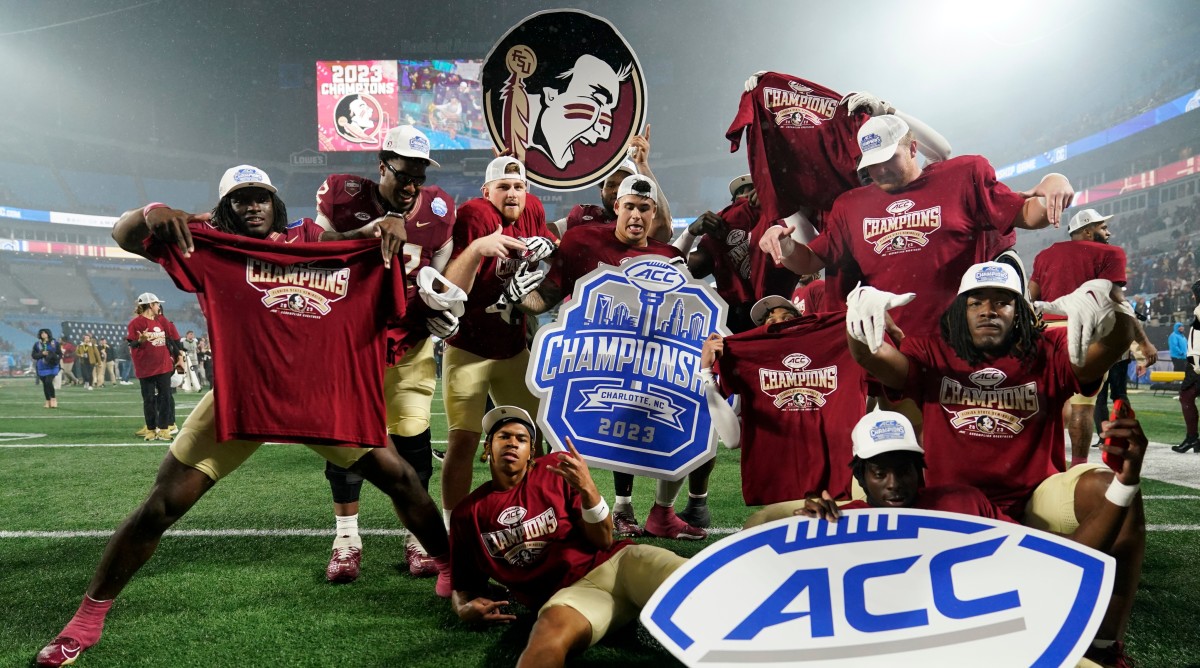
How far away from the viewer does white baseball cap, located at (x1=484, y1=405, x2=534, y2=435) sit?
2762 mm

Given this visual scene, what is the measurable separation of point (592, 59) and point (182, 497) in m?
2.68

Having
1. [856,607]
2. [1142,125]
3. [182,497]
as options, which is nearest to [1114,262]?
[856,607]

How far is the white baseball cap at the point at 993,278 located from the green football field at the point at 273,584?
46.5 inches

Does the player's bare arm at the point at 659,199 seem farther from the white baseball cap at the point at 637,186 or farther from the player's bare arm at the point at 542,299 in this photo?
the player's bare arm at the point at 542,299

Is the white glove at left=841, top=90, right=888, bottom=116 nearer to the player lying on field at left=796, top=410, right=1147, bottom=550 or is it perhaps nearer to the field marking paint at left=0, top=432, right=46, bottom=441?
the player lying on field at left=796, top=410, right=1147, bottom=550

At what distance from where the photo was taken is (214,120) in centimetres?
3419

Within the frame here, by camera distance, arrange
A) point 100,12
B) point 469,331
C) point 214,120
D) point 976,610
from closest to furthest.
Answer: point 976,610, point 469,331, point 100,12, point 214,120

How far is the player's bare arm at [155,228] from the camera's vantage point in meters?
2.47

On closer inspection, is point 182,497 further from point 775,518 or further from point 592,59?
point 592,59

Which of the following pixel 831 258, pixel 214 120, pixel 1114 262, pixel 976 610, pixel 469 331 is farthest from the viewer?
pixel 214 120

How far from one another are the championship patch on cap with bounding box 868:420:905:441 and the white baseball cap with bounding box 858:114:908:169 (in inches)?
41.7

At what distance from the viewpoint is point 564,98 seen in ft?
12.6

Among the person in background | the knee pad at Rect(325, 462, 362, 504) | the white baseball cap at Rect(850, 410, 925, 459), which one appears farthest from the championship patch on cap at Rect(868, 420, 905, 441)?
the person in background

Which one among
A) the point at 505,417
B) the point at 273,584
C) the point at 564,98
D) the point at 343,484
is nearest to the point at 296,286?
the point at 505,417
